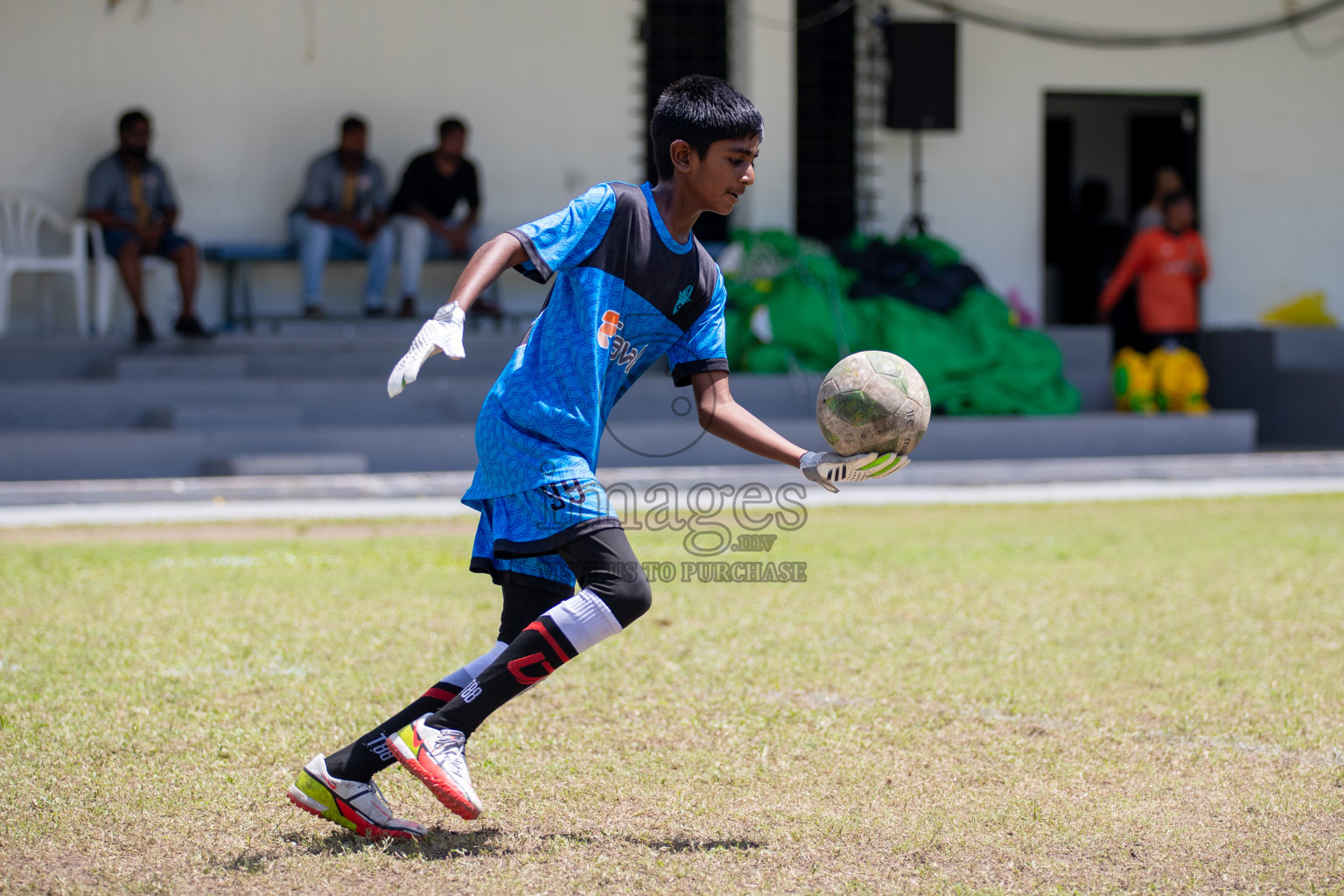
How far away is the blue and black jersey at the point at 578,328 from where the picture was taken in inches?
132

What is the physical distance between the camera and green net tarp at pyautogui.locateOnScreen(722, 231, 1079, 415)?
12.3m

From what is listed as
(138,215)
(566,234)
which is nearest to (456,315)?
(566,234)

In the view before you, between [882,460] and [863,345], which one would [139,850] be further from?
[863,345]

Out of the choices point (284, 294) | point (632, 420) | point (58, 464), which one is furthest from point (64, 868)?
point (284, 294)

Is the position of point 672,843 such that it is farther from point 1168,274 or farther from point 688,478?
point 1168,274

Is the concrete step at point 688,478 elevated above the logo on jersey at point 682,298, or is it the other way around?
the logo on jersey at point 682,298

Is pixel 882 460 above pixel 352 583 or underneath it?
above

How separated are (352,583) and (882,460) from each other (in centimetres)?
390

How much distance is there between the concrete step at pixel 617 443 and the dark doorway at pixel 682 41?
12.3ft

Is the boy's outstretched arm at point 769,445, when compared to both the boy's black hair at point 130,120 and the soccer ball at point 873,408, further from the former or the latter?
the boy's black hair at point 130,120

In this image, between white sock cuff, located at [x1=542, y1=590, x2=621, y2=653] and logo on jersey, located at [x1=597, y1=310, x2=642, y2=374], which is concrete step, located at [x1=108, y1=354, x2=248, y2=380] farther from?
white sock cuff, located at [x1=542, y1=590, x2=621, y2=653]

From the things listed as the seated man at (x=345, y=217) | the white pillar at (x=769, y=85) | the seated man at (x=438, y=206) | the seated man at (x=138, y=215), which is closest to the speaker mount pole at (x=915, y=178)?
the white pillar at (x=769, y=85)

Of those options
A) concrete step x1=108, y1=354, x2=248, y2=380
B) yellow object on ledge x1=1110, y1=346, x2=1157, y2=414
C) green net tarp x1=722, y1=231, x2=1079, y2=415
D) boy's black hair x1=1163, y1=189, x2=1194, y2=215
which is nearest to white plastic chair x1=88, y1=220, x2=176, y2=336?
concrete step x1=108, y1=354, x2=248, y2=380

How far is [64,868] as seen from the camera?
308 centimetres
